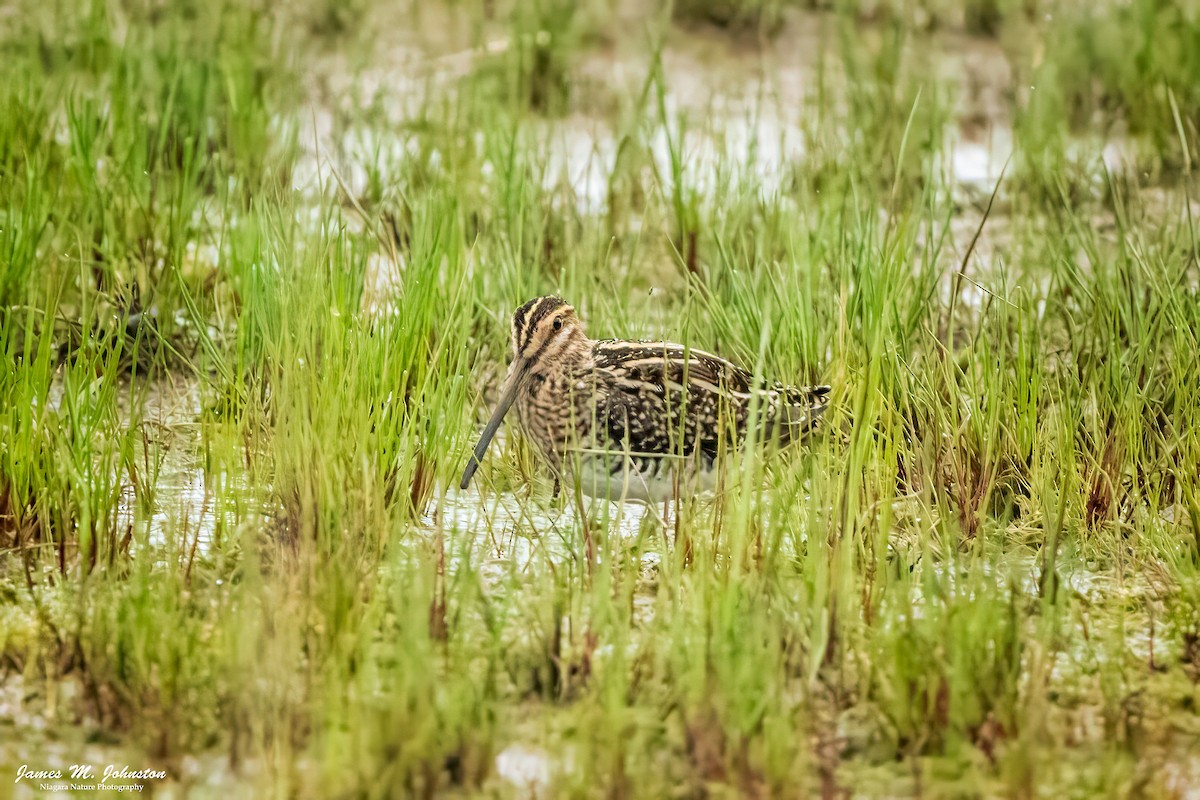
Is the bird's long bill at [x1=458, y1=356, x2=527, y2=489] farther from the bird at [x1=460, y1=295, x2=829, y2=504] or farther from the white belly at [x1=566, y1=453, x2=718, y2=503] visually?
the white belly at [x1=566, y1=453, x2=718, y2=503]

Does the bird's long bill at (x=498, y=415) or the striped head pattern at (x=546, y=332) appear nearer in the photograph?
the bird's long bill at (x=498, y=415)

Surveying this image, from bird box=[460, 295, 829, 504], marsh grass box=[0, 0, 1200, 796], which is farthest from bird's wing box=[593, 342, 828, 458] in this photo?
marsh grass box=[0, 0, 1200, 796]

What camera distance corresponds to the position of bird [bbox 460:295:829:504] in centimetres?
379

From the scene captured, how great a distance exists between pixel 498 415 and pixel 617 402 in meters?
0.28

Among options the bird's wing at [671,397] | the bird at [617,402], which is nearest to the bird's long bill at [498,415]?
the bird at [617,402]

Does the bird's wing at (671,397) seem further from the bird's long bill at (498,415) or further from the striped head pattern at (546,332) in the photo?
the bird's long bill at (498,415)

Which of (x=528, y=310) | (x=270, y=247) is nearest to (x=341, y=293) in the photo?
(x=270, y=247)

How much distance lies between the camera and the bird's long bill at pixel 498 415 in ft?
12.2

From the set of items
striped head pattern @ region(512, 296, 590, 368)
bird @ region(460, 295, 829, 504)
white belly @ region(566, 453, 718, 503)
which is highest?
striped head pattern @ region(512, 296, 590, 368)

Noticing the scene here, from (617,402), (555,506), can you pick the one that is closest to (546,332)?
(617,402)

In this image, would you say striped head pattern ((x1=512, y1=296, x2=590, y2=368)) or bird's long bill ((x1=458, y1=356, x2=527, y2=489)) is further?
striped head pattern ((x1=512, y1=296, x2=590, y2=368))

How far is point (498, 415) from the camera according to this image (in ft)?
12.5

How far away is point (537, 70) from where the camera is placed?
23.4ft

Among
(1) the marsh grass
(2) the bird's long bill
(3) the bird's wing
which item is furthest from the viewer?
(3) the bird's wing
